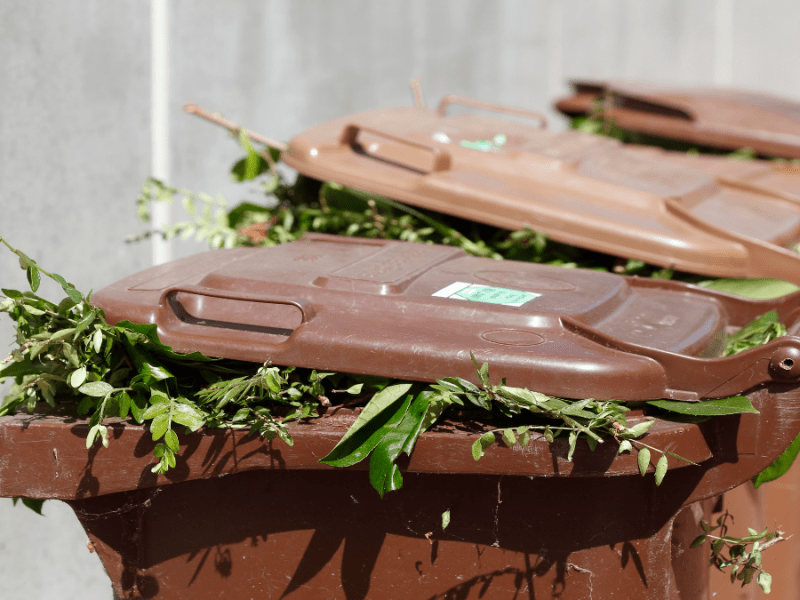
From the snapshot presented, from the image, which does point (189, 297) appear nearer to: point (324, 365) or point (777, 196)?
point (324, 365)

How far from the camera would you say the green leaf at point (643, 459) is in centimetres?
138

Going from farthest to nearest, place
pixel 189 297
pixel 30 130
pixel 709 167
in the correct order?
pixel 709 167 → pixel 30 130 → pixel 189 297

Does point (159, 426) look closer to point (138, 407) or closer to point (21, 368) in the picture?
point (138, 407)

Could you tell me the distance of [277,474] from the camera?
154 cm

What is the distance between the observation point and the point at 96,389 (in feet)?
4.80

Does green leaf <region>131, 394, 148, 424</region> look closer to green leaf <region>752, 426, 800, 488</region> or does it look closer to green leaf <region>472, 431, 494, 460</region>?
green leaf <region>472, 431, 494, 460</region>

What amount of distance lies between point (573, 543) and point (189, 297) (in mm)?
834

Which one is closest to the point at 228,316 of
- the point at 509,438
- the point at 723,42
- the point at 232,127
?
the point at 509,438

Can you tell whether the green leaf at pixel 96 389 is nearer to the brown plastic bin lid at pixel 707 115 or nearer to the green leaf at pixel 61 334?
the green leaf at pixel 61 334

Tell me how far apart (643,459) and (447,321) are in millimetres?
Result: 412

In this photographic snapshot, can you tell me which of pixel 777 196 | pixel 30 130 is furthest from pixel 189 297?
pixel 777 196

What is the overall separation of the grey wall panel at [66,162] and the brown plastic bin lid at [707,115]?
2146 mm

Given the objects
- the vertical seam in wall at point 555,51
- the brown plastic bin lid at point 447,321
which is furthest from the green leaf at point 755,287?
the vertical seam in wall at point 555,51

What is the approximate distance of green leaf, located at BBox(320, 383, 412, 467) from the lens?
1.44 meters
